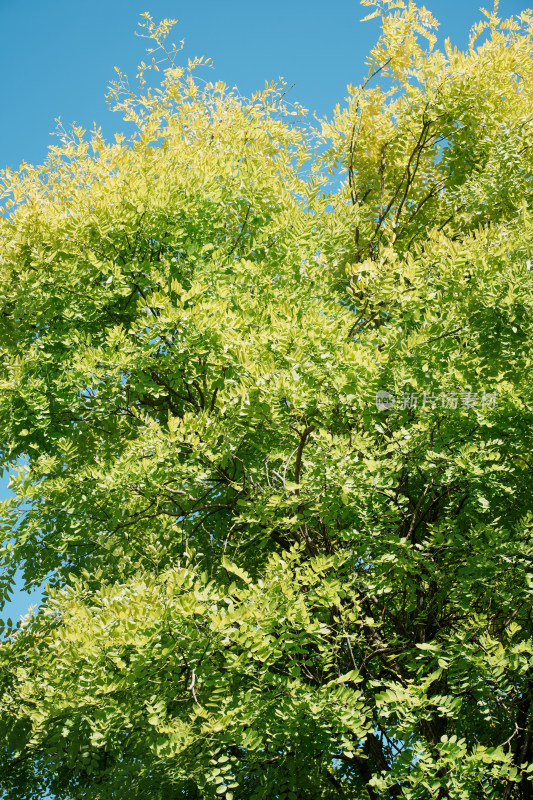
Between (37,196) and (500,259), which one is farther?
(37,196)

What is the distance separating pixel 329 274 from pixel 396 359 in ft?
10.4

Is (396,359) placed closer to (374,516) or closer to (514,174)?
(374,516)

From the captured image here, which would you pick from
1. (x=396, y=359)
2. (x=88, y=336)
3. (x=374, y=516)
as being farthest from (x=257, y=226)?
(x=374, y=516)

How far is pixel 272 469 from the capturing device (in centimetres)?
734

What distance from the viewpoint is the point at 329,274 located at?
10.2 metres

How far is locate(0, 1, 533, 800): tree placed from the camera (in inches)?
239

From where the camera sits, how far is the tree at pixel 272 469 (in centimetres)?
608

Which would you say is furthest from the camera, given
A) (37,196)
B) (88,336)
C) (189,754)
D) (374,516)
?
(37,196)

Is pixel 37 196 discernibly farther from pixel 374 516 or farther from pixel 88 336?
pixel 374 516

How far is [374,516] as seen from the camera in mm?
7090

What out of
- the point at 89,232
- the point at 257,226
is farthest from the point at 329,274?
the point at 89,232

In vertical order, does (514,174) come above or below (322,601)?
above

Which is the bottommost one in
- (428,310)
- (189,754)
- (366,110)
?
(189,754)

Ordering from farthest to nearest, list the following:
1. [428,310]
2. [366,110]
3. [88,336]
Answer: [366,110] → [88,336] → [428,310]
